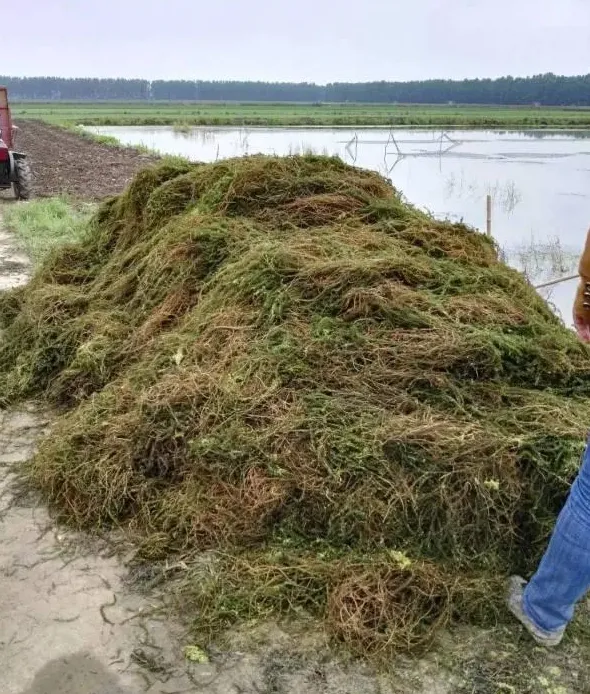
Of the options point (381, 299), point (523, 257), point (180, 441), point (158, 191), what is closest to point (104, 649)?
point (180, 441)

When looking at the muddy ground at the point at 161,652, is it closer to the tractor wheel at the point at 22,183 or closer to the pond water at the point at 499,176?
the pond water at the point at 499,176

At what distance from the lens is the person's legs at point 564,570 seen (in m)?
2.27

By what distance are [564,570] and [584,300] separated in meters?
0.95

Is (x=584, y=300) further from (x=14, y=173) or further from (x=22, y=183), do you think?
(x=22, y=183)

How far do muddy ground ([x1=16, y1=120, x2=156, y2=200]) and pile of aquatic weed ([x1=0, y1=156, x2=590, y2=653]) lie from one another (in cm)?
899

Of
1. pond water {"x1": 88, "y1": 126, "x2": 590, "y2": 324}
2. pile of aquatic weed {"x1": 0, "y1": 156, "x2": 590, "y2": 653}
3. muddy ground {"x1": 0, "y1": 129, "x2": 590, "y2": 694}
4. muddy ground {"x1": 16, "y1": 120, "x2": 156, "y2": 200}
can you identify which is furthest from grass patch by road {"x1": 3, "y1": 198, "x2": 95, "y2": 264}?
muddy ground {"x1": 0, "y1": 129, "x2": 590, "y2": 694}

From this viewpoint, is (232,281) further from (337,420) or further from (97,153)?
(97,153)

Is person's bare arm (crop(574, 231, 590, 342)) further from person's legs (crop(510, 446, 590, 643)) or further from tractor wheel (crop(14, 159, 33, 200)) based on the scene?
tractor wheel (crop(14, 159, 33, 200))

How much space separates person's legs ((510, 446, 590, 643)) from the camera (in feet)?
7.43

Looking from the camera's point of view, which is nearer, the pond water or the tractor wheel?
the pond water

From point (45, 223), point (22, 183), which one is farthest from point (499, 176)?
point (45, 223)

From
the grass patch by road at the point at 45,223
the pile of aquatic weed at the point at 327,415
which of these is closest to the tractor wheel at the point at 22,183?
the grass patch by road at the point at 45,223

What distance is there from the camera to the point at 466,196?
56.3 ft

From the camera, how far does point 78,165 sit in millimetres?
A: 19547
